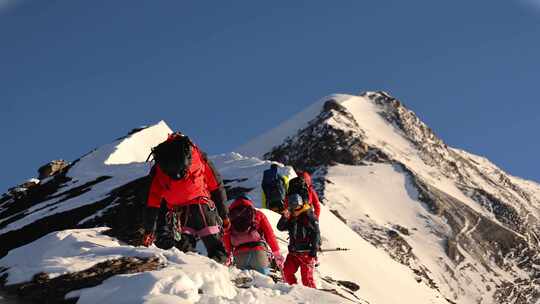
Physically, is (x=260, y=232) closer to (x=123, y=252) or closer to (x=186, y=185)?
(x=186, y=185)

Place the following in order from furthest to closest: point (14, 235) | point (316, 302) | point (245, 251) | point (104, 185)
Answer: point (104, 185) < point (14, 235) < point (245, 251) < point (316, 302)

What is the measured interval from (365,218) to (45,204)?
32.9 m

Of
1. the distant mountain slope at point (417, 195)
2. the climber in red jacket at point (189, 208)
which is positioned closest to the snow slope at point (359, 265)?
the climber in red jacket at point (189, 208)

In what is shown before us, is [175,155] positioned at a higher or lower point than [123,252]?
higher

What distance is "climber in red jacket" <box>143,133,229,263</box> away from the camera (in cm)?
973

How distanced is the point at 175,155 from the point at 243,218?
7.47 feet

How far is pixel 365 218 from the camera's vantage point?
6106 centimetres

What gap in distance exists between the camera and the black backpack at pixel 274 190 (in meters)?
13.6

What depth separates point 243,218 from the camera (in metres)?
11.2

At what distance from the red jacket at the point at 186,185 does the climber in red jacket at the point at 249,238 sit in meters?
1.32

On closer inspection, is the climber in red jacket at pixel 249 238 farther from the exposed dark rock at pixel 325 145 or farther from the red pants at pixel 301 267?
the exposed dark rock at pixel 325 145

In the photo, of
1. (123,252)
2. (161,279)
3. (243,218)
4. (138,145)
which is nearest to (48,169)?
(138,145)

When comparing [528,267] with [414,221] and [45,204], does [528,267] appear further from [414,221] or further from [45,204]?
[45,204]

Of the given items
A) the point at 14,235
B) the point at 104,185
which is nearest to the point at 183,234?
the point at 14,235
